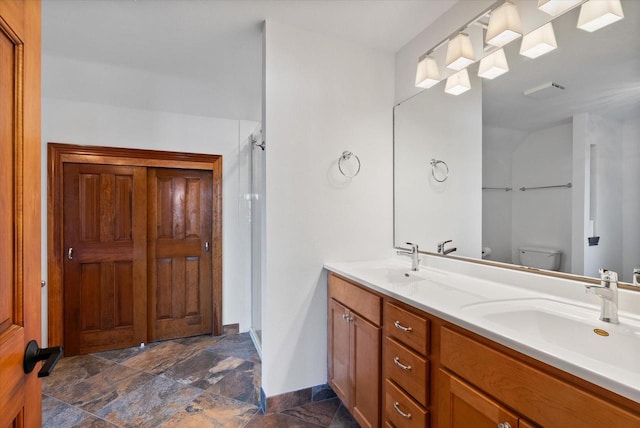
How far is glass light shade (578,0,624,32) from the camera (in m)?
1.16

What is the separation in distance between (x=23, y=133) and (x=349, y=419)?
2113 mm

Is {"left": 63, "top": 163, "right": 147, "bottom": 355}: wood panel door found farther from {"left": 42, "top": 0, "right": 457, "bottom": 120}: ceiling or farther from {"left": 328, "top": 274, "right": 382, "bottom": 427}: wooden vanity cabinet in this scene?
{"left": 328, "top": 274, "right": 382, "bottom": 427}: wooden vanity cabinet

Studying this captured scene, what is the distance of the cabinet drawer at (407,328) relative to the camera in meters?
1.24

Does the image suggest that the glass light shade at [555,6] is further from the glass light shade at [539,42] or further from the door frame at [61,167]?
the door frame at [61,167]

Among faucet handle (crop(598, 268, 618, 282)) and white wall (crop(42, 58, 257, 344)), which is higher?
white wall (crop(42, 58, 257, 344))

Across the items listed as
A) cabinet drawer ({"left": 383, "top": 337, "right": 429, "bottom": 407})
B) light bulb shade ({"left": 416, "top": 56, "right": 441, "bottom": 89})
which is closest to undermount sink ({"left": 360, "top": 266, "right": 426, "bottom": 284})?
cabinet drawer ({"left": 383, "top": 337, "right": 429, "bottom": 407})

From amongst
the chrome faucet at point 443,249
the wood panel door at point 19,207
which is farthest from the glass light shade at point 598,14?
the wood panel door at point 19,207

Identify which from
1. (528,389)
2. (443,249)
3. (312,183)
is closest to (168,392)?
(312,183)

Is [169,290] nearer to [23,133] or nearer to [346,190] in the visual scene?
[346,190]

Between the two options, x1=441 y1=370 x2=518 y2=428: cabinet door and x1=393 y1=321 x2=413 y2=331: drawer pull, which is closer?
x1=441 y1=370 x2=518 y2=428: cabinet door

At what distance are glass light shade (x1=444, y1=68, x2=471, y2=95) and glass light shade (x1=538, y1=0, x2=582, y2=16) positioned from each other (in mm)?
496

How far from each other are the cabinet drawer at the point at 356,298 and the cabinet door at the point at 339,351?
2.3 inches

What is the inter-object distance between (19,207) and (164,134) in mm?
2673

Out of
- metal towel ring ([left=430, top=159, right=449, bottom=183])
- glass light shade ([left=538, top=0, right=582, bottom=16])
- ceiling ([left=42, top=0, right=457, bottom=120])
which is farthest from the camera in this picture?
metal towel ring ([left=430, top=159, right=449, bottom=183])
